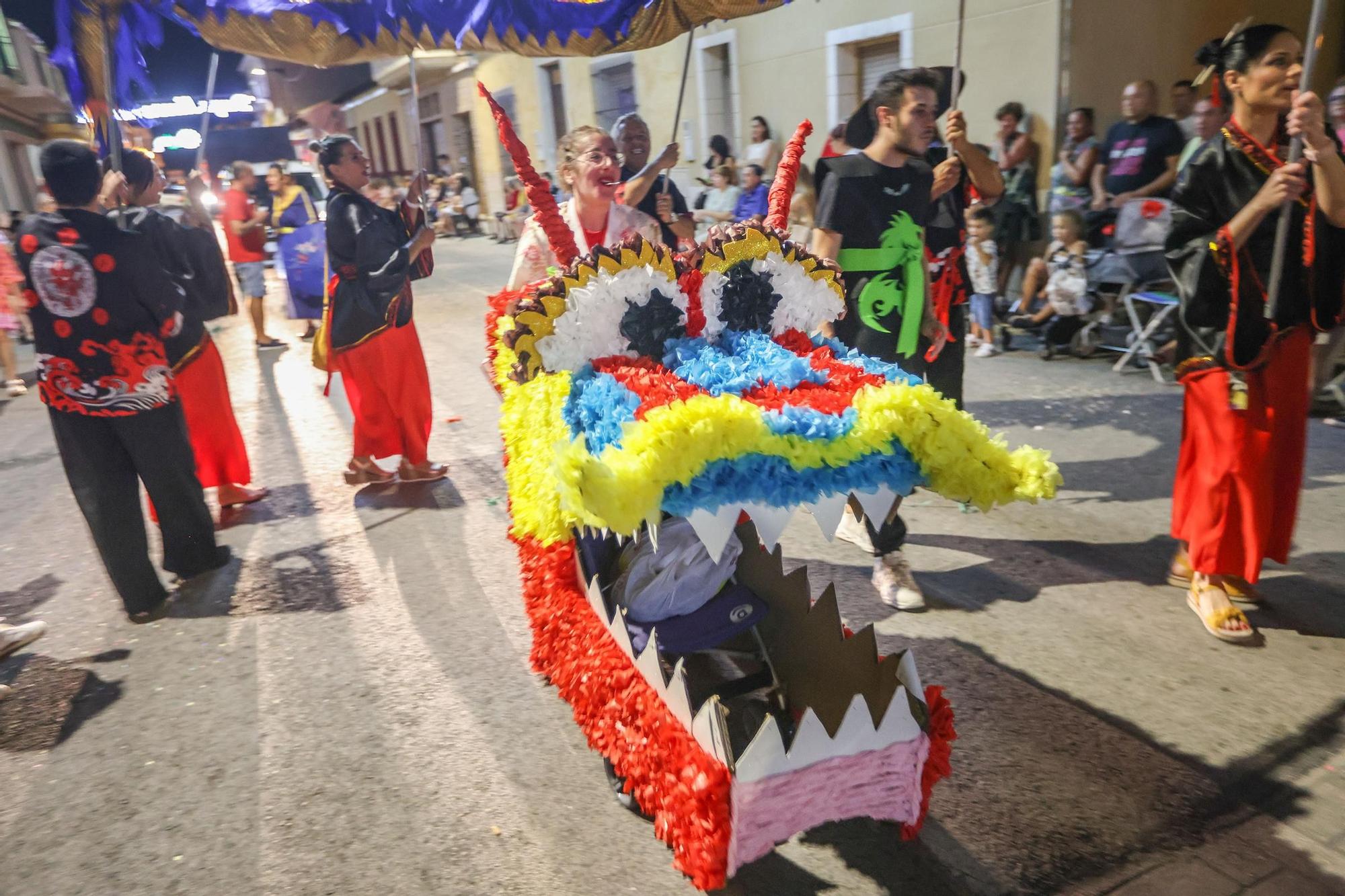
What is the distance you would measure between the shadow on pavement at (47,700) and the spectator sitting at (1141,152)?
320 inches

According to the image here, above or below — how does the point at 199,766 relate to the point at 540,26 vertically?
below

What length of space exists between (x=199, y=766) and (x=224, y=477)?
276 cm

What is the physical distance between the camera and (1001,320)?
28.2ft

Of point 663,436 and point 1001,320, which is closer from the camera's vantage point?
point 663,436

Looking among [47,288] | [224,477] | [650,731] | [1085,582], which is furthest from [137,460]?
[1085,582]

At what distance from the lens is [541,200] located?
2.99m

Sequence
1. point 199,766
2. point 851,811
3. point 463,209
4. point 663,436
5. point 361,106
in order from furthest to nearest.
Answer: point 361,106 < point 463,209 < point 199,766 < point 851,811 < point 663,436

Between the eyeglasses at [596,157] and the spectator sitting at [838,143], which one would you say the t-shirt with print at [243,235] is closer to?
the spectator sitting at [838,143]

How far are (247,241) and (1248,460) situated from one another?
9.99 metres

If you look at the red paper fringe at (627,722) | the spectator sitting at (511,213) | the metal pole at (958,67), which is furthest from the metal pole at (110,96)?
the spectator sitting at (511,213)

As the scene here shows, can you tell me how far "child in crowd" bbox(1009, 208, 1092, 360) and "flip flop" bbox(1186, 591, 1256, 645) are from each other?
4470 mm

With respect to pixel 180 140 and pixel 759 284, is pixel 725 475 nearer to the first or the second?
pixel 759 284

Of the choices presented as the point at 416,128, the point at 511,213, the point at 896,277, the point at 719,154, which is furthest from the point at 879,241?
the point at 511,213

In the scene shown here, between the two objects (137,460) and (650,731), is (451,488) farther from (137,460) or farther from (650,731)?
(650,731)
